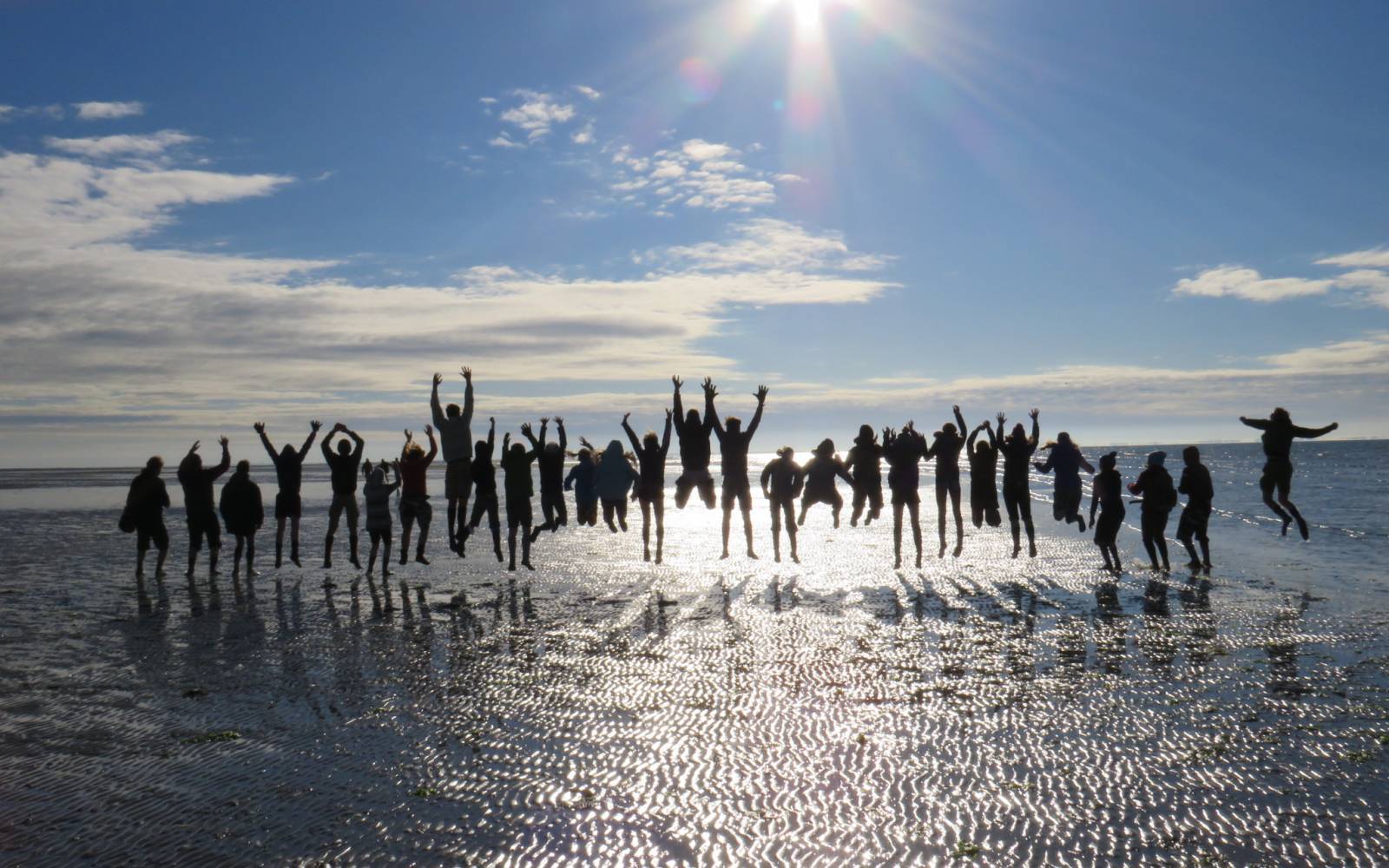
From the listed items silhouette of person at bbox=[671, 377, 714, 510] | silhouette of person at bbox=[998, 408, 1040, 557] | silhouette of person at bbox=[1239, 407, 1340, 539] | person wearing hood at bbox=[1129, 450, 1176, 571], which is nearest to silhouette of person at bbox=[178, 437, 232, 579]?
silhouette of person at bbox=[671, 377, 714, 510]

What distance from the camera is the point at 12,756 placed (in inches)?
237

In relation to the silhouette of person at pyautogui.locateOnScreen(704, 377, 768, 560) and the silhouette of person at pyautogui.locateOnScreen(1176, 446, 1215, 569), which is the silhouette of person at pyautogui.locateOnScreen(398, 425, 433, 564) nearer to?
the silhouette of person at pyautogui.locateOnScreen(704, 377, 768, 560)

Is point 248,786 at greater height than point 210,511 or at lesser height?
lesser

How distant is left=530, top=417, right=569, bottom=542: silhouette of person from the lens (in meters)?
16.1

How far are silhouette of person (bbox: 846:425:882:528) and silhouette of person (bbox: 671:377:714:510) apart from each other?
8.32 feet

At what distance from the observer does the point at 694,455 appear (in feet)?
51.0

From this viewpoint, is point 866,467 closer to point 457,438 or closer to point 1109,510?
point 1109,510

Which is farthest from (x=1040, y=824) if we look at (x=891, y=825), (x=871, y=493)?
(x=871, y=493)

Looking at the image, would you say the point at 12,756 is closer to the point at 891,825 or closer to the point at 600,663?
the point at 600,663

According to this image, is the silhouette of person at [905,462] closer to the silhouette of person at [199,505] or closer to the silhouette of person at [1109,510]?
the silhouette of person at [1109,510]

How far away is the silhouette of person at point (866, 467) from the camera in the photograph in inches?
635

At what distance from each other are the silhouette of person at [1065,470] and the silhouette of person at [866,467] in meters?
2.84

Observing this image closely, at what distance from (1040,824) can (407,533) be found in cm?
1313

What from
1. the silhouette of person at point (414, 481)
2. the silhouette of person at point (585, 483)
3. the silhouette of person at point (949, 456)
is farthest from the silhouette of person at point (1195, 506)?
the silhouette of person at point (414, 481)
